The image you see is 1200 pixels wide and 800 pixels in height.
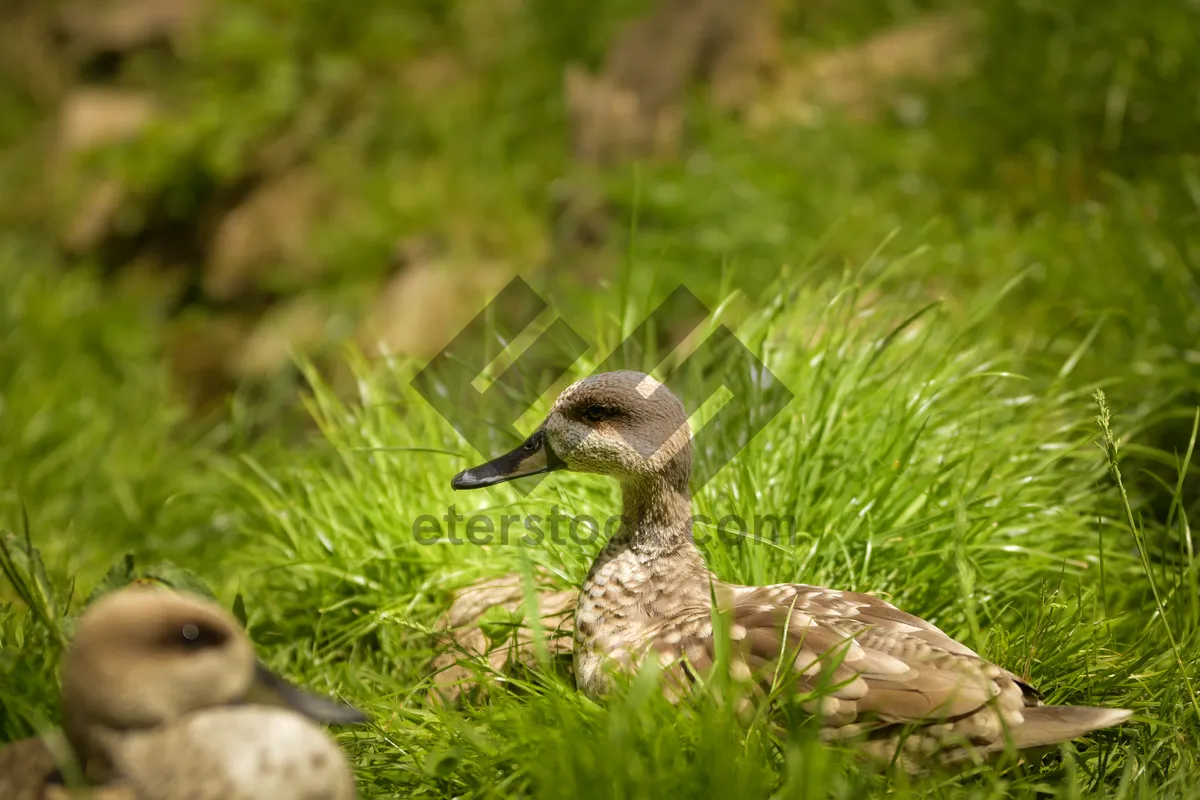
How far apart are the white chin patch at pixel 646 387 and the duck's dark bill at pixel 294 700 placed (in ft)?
3.02

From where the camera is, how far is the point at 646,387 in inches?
94.1

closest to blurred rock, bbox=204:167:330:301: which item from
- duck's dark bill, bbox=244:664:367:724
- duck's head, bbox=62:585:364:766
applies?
duck's dark bill, bbox=244:664:367:724

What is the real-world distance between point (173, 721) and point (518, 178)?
4584mm

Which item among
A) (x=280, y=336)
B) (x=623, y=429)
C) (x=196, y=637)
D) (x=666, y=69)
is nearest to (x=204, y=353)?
(x=280, y=336)

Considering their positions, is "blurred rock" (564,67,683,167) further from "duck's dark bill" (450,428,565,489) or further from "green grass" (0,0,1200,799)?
"duck's dark bill" (450,428,565,489)

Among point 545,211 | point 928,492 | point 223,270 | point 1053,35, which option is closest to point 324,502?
point 928,492

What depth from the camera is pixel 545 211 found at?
19.0ft

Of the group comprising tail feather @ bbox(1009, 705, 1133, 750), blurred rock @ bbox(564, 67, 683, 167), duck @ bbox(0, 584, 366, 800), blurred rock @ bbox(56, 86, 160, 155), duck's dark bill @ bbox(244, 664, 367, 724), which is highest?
blurred rock @ bbox(56, 86, 160, 155)

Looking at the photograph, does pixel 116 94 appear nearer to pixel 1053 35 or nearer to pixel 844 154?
pixel 844 154

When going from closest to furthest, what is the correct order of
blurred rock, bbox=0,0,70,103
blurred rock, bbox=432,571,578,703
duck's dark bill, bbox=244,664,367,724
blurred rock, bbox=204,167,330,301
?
duck's dark bill, bbox=244,664,367,724 < blurred rock, bbox=432,571,578,703 < blurred rock, bbox=204,167,330,301 < blurred rock, bbox=0,0,70,103

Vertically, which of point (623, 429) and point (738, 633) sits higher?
point (623, 429)

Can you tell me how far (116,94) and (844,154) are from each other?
5131 millimetres

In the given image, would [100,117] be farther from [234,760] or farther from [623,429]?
[234,760]

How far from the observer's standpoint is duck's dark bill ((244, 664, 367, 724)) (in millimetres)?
1882
